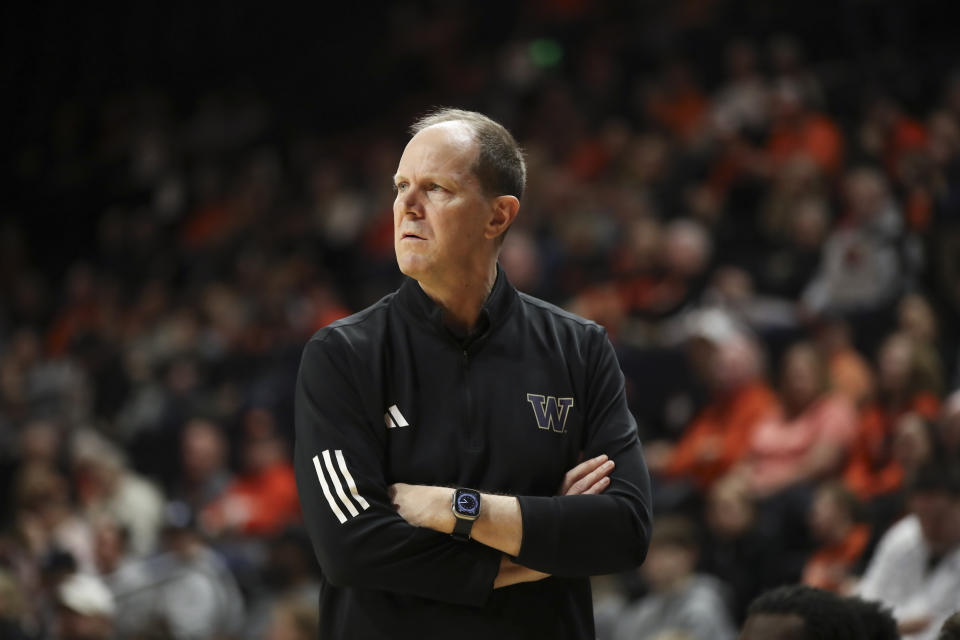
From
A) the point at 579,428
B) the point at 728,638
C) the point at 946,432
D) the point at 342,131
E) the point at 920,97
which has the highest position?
the point at 342,131

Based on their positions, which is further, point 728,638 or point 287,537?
point 287,537

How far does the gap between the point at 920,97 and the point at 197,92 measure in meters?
8.45

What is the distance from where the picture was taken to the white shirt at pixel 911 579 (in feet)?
15.6

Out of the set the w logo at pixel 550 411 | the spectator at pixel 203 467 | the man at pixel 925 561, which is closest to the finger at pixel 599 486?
the w logo at pixel 550 411

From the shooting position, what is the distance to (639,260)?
333 inches

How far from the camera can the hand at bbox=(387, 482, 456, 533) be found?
7.73 feet

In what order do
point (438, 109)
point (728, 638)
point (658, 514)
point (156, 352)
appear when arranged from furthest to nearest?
1. point (156, 352)
2. point (658, 514)
3. point (728, 638)
4. point (438, 109)

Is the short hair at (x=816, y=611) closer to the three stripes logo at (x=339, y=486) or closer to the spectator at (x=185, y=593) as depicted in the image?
the three stripes logo at (x=339, y=486)

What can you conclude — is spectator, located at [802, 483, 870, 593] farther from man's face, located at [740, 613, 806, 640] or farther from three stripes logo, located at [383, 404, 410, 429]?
three stripes logo, located at [383, 404, 410, 429]

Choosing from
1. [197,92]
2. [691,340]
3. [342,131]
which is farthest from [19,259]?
[691,340]

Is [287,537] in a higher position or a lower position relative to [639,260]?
lower

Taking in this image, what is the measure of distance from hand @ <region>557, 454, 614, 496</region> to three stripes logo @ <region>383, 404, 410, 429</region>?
14.2 inches

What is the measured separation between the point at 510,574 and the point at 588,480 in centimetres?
26

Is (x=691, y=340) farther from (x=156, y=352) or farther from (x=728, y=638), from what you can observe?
(x=156, y=352)
